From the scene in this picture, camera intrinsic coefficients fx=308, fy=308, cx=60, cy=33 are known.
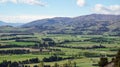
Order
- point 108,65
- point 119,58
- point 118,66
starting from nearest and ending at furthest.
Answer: point 118,66, point 119,58, point 108,65

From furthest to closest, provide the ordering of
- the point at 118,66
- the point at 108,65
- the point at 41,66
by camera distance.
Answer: the point at 41,66
the point at 108,65
the point at 118,66

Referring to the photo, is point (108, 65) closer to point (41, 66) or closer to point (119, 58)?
point (119, 58)

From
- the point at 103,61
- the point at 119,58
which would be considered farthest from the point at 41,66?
the point at 119,58

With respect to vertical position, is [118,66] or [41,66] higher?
[118,66]

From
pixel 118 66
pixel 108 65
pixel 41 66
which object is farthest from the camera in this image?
pixel 41 66

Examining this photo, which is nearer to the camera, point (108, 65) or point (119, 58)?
point (119, 58)

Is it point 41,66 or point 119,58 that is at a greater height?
point 119,58

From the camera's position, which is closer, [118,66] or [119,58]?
[118,66]

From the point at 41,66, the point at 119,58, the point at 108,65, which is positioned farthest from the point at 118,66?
the point at 41,66

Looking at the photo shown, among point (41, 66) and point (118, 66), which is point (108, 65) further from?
point (41, 66)
